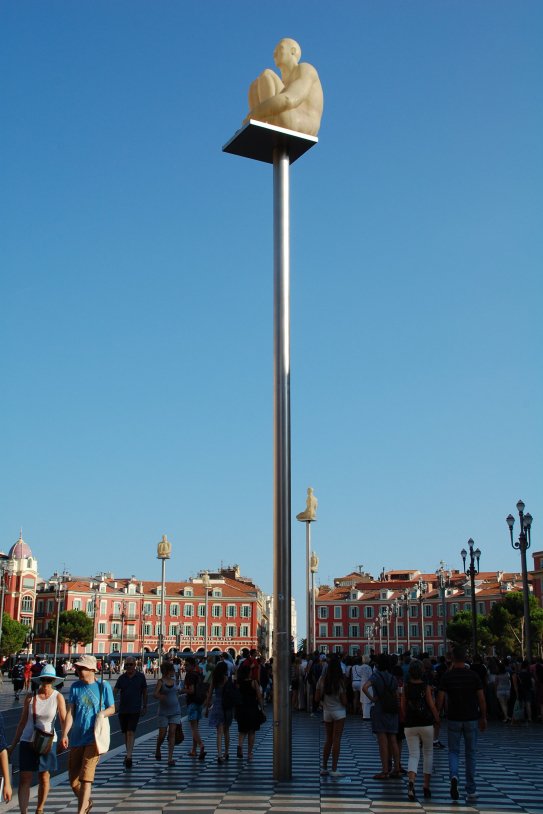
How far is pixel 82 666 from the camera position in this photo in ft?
28.1

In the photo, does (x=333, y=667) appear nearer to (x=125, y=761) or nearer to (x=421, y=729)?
A: (x=421, y=729)

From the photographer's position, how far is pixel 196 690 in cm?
1538

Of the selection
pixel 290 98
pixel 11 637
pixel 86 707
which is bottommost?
pixel 86 707

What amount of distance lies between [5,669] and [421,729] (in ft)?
235

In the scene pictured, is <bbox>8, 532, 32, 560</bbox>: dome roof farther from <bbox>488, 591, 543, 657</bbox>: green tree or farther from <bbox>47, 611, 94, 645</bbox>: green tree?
<bbox>488, 591, 543, 657</bbox>: green tree

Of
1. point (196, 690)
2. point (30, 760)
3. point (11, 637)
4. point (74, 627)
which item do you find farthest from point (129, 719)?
point (74, 627)

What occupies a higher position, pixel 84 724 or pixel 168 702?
pixel 84 724

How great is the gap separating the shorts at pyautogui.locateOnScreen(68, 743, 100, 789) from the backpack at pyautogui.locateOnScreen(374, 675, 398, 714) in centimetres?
444

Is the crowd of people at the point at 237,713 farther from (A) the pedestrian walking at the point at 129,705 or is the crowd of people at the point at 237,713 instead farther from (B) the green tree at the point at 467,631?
(B) the green tree at the point at 467,631

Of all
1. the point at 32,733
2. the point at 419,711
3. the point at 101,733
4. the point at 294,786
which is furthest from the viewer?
the point at 294,786

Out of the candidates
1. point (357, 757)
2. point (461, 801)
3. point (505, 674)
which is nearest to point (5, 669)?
point (505, 674)

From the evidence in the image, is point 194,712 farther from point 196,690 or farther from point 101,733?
point 101,733

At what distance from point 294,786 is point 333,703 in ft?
3.96

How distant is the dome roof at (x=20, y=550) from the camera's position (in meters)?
105
